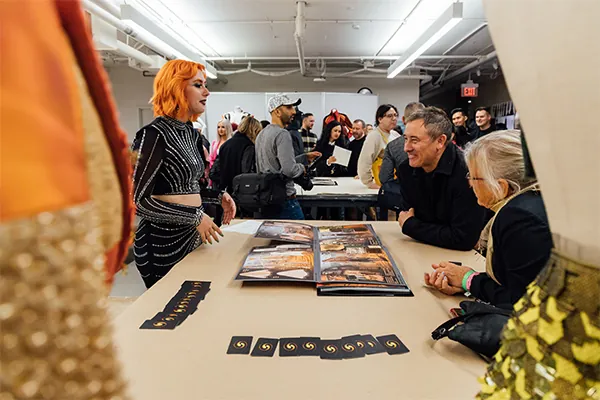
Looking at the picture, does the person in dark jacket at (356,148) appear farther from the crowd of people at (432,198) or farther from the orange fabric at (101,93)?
the orange fabric at (101,93)

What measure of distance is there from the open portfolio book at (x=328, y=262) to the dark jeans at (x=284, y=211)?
1088mm

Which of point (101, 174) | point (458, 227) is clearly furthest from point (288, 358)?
→ point (458, 227)

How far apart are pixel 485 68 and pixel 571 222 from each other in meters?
11.5

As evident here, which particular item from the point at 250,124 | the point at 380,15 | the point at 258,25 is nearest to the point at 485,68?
the point at 380,15

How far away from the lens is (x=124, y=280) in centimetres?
354

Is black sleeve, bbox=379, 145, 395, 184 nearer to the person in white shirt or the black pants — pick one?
the person in white shirt

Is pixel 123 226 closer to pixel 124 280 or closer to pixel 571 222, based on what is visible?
pixel 571 222

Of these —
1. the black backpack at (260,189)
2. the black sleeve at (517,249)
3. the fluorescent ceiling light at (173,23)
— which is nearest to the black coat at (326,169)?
the black backpack at (260,189)

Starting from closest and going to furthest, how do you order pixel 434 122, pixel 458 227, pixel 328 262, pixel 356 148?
1. pixel 328 262
2. pixel 458 227
3. pixel 434 122
4. pixel 356 148

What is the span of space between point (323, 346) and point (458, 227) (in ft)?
3.38

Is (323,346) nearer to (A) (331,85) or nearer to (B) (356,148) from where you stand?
(B) (356,148)

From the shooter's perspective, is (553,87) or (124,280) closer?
(553,87)

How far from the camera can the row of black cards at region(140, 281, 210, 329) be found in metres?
1.00

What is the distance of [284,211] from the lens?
9.76 feet
